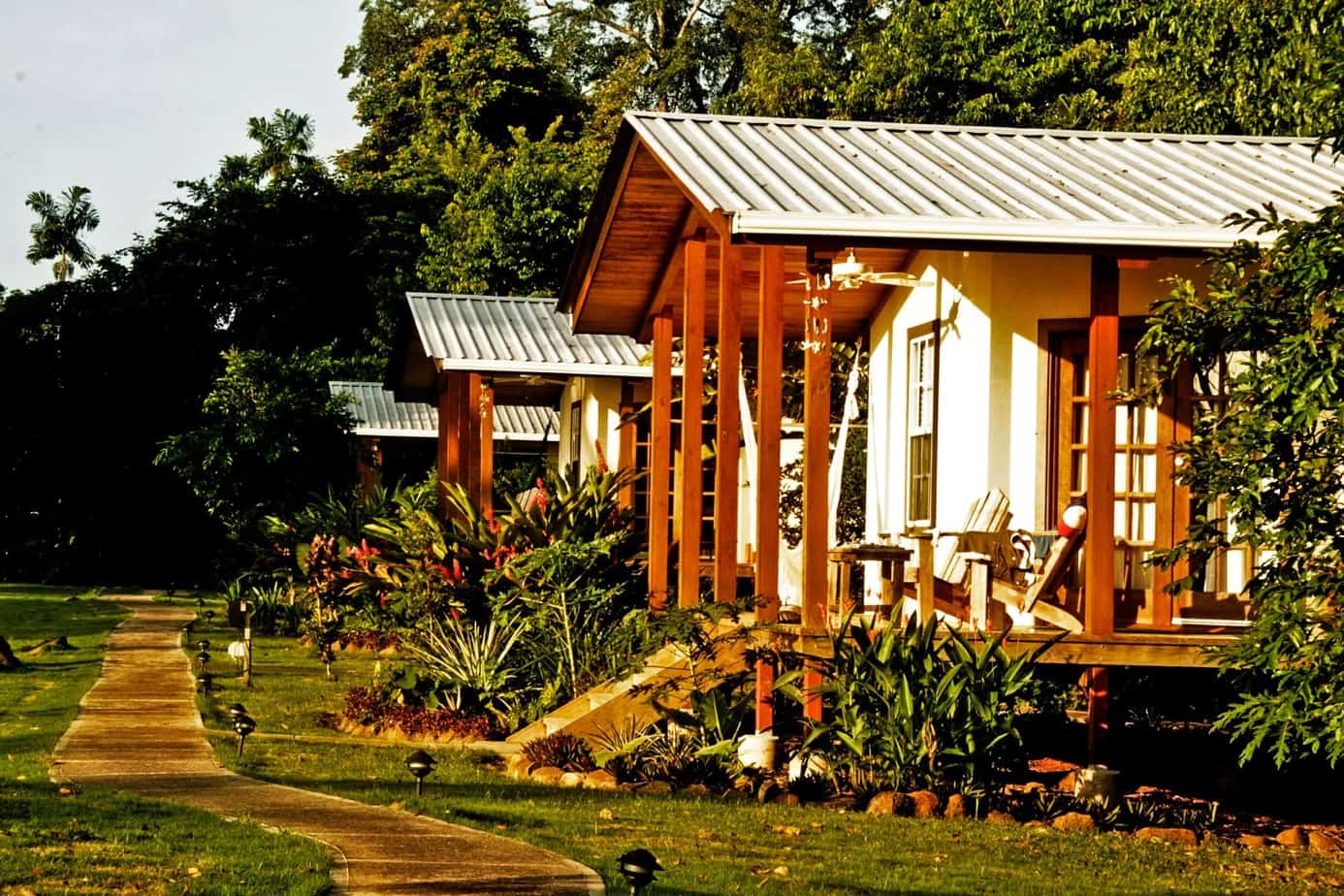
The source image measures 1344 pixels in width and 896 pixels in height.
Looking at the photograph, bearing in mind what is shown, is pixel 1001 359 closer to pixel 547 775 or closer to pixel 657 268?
pixel 657 268

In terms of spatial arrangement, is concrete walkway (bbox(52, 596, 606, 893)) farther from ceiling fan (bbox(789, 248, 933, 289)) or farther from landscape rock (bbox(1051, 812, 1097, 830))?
ceiling fan (bbox(789, 248, 933, 289))

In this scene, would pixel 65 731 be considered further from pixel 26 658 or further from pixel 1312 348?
pixel 1312 348

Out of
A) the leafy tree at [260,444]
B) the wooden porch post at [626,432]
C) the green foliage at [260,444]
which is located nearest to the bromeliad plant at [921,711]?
the wooden porch post at [626,432]

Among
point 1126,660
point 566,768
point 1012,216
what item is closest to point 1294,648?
point 1126,660

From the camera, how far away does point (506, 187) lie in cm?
3981

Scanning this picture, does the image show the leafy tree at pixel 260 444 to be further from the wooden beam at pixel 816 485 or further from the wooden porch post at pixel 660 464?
the wooden beam at pixel 816 485

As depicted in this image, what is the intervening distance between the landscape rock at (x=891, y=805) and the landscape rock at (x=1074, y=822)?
0.90m

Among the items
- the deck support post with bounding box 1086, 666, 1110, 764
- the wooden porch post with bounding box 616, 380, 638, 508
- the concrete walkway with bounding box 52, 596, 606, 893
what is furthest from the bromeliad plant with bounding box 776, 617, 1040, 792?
the wooden porch post with bounding box 616, 380, 638, 508

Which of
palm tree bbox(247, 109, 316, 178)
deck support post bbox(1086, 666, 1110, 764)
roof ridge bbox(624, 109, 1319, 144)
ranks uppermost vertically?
palm tree bbox(247, 109, 316, 178)

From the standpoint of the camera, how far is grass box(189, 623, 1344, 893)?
346 inches

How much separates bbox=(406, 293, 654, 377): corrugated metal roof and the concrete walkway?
5.63 metres

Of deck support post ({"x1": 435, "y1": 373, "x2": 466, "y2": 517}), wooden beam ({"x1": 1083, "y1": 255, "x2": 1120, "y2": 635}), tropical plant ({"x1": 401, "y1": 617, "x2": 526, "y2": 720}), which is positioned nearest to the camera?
wooden beam ({"x1": 1083, "y1": 255, "x2": 1120, "y2": 635})

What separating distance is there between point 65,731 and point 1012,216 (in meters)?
7.89

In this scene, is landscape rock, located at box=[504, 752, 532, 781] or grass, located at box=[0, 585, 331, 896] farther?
landscape rock, located at box=[504, 752, 532, 781]
